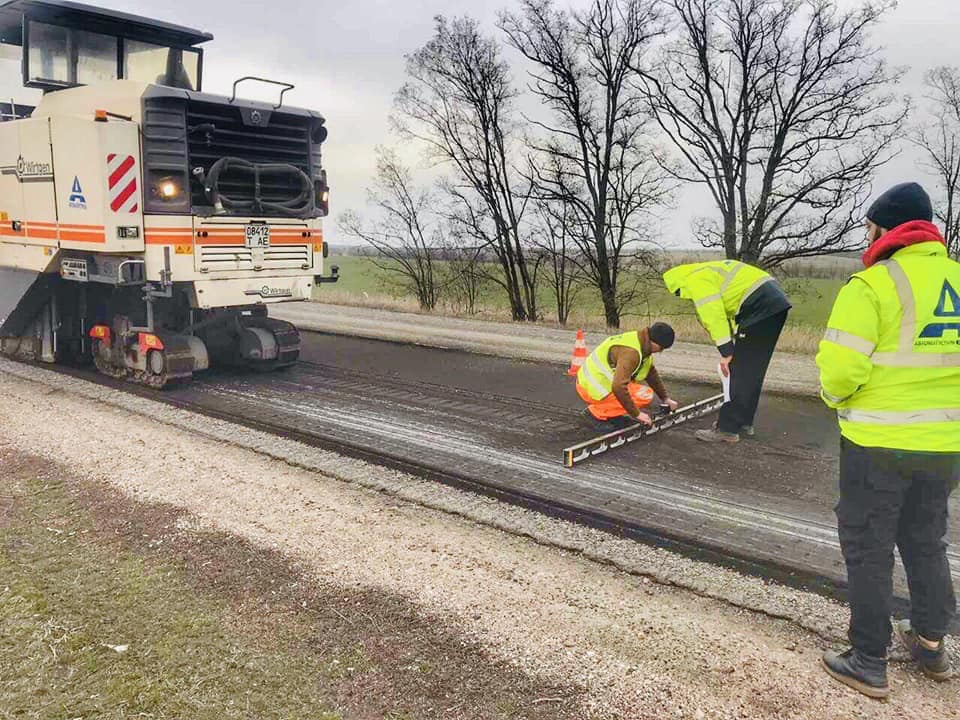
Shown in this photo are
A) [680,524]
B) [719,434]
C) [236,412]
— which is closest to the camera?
[680,524]

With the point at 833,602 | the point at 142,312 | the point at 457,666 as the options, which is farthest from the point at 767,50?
the point at 457,666

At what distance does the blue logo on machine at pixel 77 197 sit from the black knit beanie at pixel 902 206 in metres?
7.56

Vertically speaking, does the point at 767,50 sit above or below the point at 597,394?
above

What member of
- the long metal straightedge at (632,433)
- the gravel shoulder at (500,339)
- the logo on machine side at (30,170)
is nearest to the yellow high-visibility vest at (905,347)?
the long metal straightedge at (632,433)

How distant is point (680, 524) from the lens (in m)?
4.87

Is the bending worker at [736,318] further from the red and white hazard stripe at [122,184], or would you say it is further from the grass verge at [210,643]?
the red and white hazard stripe at [122,184]

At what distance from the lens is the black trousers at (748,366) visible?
22.4 feet

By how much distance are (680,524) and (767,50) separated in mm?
14685

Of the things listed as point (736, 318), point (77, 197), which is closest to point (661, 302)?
point (736, 318)

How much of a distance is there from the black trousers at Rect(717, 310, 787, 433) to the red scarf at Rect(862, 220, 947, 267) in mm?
3611

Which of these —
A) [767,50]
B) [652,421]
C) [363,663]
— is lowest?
[363,663]

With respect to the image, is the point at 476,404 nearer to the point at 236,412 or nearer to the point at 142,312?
the point at 236,412

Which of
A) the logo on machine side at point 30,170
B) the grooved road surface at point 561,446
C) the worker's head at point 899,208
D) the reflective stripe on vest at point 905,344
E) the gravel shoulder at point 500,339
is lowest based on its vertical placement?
the grooved road surface at point 561,446

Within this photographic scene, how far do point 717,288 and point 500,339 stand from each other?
649 cm
